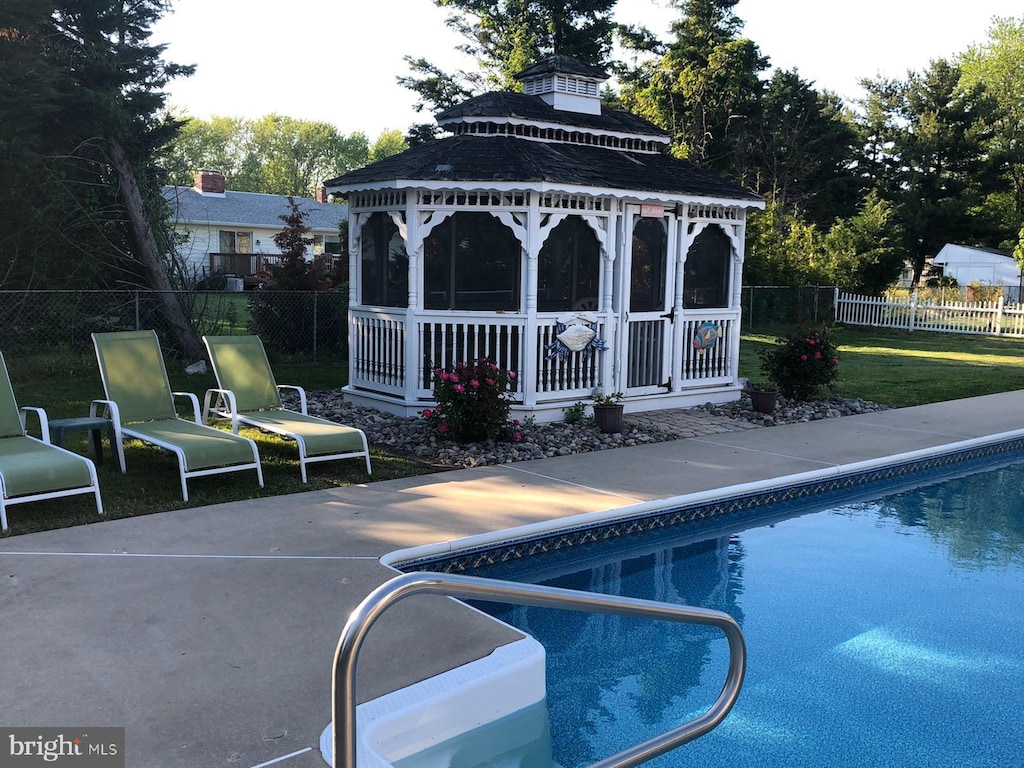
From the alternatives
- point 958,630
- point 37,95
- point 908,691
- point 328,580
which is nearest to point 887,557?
point 958,630

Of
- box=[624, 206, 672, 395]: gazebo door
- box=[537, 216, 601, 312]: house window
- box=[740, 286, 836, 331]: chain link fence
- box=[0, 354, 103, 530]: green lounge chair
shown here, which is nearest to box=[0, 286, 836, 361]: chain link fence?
box=[624, 206, 672, 395]: gazebo door

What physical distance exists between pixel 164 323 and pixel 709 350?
9127 millimetres

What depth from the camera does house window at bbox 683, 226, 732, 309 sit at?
39.7 feet

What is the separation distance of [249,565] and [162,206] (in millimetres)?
12707

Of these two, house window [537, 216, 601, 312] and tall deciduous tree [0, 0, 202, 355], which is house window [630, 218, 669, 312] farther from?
tall deciduous tree [0, 0, 202, 355]

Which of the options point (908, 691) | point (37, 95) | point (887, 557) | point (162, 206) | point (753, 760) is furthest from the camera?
point (162, 206)

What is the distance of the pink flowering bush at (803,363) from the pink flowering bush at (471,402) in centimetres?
481

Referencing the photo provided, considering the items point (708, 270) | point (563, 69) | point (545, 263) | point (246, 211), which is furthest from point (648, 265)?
point (246, 211)

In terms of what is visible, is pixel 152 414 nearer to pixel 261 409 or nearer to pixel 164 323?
pixel 261 409

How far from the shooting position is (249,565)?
5.45 meters

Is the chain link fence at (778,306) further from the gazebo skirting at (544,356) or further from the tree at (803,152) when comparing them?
the gazebo skirting at (544,356)

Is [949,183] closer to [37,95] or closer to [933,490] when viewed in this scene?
[933,490]

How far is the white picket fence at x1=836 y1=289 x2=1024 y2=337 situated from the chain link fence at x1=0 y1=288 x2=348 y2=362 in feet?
56.8

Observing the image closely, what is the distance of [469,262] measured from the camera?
1072 cm
